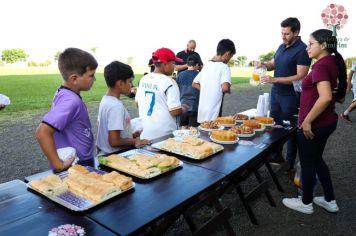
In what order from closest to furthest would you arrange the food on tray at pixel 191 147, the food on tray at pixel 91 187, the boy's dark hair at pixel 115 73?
1. the food on tray at pixel 91 187
2. the food on tray at pixel 191 147
3. the boy's dark hair at pixel 115 73

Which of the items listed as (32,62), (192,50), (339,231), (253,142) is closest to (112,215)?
(253,142)

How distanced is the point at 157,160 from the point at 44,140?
2.24 ft

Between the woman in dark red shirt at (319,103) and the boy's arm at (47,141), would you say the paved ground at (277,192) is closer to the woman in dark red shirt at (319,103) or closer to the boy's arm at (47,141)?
the woman in dark red shirt at (319,103)

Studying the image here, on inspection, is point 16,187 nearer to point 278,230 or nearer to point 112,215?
point 112,215

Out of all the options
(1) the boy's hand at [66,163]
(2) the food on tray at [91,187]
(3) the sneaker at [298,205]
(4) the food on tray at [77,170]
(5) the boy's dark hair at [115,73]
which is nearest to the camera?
(2) the food on tray at [91,187]

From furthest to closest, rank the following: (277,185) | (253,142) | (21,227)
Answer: (277,185), (253,142), (21,227)

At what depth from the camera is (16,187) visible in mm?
1564

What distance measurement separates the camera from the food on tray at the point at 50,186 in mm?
1429

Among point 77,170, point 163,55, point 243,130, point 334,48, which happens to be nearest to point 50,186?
point 77,170

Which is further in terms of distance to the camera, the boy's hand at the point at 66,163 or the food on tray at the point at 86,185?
the boy's hand at the point at 66,163

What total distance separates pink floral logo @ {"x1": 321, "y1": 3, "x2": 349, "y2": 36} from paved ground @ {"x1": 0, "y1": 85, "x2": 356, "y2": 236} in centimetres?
590

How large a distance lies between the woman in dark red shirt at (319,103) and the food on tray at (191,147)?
0.96 metres

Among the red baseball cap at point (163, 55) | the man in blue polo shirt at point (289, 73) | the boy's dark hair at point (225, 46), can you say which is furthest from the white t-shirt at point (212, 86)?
the red baseball cap at point (163, 55)

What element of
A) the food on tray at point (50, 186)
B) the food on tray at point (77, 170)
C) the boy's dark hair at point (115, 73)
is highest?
the boy's dark hair at point (115, 73)
